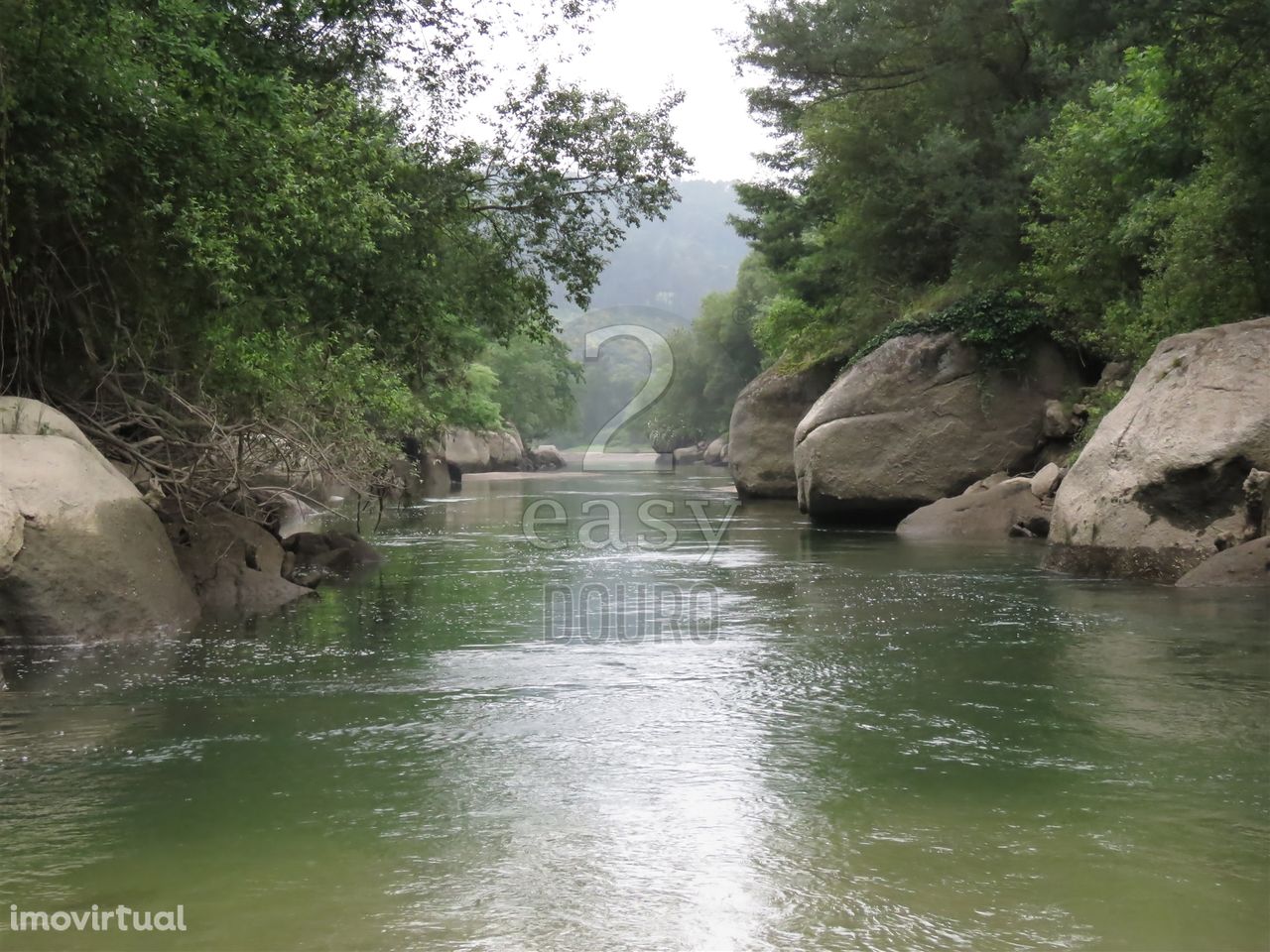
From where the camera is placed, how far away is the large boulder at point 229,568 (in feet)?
40.9

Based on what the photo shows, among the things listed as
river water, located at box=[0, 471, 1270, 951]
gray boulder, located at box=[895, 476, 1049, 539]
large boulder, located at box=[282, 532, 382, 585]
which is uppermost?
gray boulder, located at box=[895, 476, 1049, 539]

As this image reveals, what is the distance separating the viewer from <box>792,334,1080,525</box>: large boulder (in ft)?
71.9

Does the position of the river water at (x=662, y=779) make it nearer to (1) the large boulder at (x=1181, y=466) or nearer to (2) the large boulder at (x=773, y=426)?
(1) the large boulder at (x=1181, y=466)

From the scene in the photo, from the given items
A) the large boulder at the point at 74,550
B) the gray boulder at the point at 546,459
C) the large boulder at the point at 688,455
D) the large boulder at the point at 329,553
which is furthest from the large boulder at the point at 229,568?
the large boulder at the point at 688,455

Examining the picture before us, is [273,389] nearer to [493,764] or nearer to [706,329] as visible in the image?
[493,764]

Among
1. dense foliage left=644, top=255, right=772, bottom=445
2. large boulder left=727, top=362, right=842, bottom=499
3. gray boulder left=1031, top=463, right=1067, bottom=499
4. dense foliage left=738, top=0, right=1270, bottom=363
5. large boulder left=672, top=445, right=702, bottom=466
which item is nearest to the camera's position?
dense foliage left=738, top=0, right=1270, bottom=363

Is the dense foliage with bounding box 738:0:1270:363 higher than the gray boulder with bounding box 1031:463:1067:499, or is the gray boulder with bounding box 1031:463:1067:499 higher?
the dense foliage with bounding box 738:0:1270:363

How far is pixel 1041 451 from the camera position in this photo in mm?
22047

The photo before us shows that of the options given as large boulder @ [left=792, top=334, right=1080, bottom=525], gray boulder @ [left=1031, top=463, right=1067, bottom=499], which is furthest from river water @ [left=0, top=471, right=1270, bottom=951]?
large boulder @ [left=792, top=334, right=1080, bottom=525]

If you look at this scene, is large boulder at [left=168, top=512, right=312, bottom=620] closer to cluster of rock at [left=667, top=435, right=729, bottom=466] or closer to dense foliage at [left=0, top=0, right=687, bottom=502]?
dense foliage at [left=0, top=0, right=687, bottom=502]

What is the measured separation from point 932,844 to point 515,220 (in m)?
14.1

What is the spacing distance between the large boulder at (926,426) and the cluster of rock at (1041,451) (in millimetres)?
25

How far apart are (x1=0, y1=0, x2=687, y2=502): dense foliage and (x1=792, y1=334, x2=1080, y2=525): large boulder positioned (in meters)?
6.26

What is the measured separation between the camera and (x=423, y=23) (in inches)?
624
